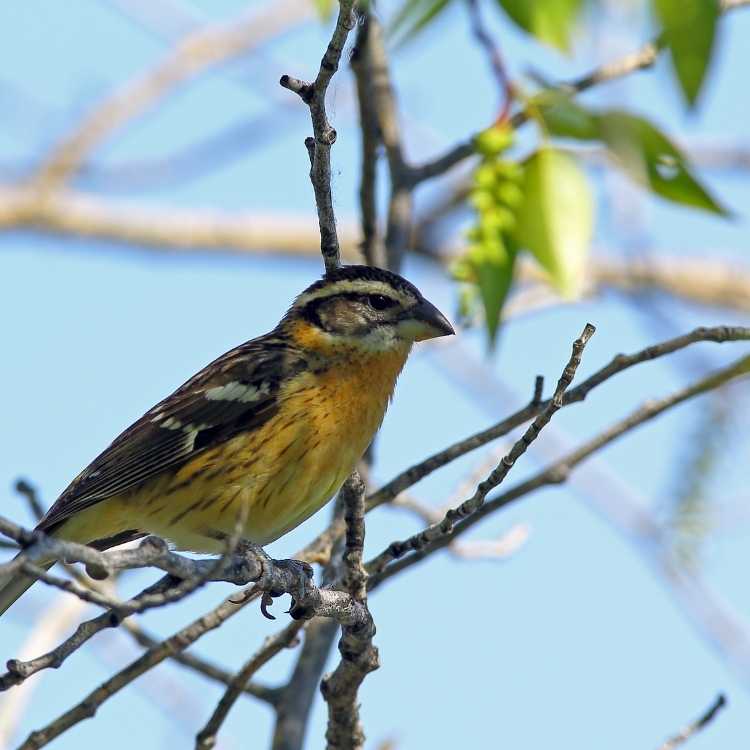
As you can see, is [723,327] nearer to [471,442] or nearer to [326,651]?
[471,442]

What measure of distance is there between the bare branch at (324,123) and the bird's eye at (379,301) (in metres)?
1.37

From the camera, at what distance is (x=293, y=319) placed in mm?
5410

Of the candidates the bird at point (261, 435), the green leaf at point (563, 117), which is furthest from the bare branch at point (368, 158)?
the green leaf at point (563, 117)

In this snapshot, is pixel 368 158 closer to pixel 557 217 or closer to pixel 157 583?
pixel 557 217

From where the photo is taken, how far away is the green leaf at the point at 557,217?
13.0 ft

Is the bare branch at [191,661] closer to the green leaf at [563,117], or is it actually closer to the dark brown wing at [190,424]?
the dark brown wing at [190,424]

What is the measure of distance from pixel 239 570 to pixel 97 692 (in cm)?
66

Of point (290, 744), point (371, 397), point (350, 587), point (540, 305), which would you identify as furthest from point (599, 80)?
point (290, 744)

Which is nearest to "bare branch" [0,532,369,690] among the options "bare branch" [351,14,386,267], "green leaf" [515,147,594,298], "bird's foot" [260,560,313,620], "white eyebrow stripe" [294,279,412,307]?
"bird's foot" [260,560,313,620]

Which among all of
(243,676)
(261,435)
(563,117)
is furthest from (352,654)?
(563,117)

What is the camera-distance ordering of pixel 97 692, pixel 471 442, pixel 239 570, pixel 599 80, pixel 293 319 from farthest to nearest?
pixel 293 319, pixel 599 80, pixel 471 442, pixel 97 692, pixel 239 570

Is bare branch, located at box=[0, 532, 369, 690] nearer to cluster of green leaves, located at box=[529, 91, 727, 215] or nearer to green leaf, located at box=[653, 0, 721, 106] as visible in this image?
green leaf, located at box=[653, 0, 721, 106]

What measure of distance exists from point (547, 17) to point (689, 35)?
29cm

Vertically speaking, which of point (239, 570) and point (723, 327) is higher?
point (723, 327)
